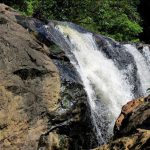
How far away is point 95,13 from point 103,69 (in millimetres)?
9462

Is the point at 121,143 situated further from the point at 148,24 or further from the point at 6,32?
the point at 148,24

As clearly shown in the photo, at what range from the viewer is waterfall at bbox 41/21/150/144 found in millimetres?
13797

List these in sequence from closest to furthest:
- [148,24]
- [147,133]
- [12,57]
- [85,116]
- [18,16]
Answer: [147,133], [12,57], [85,116], [18,16], [148,24]

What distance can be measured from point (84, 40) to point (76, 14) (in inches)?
304

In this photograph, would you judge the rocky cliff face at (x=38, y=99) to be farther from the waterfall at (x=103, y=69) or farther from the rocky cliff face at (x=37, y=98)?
the waterfall at (x=103, y=69)

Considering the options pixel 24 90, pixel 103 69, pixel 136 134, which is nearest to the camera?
pixel 136 134

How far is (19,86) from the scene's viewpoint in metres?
9.63

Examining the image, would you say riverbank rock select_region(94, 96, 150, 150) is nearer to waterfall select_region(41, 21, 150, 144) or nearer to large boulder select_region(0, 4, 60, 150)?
large boulder select_region(0, 4, 60, 150)

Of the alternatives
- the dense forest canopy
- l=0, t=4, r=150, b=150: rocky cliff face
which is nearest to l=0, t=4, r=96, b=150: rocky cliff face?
l=0, t=4, r=150, b=150: rocky cliff face

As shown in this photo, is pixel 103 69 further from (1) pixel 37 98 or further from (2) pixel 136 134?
(2) pixel 136 134

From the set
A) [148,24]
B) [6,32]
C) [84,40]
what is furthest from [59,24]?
[148,24]

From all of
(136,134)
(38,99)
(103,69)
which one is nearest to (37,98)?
(38,99)

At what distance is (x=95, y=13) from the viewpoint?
2509 cm

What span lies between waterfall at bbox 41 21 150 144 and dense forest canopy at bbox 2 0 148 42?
5470 mm
